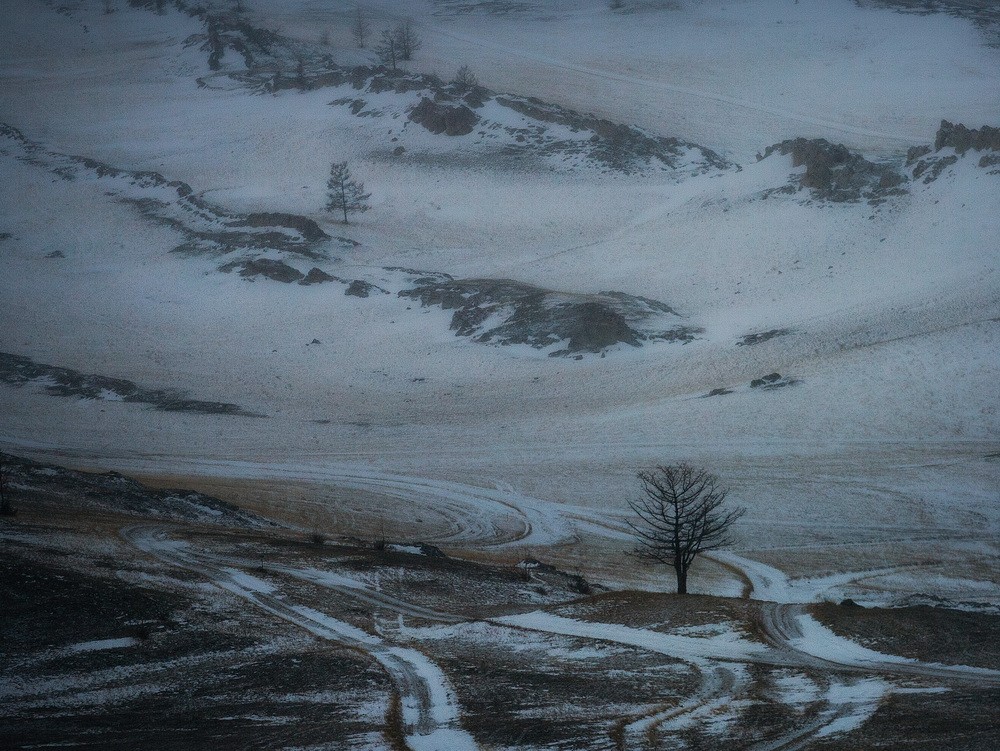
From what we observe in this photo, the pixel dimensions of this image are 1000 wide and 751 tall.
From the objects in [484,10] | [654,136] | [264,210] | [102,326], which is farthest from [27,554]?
[484,10]

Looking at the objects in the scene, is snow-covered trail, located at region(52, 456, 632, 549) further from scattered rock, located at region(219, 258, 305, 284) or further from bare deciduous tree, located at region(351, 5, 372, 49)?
bare deciduous tree, located at region(351, 5, 372, 49)

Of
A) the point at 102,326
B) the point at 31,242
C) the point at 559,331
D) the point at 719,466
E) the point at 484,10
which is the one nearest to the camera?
the point at 719,466

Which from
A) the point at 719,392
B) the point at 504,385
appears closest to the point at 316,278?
the point at 504,385

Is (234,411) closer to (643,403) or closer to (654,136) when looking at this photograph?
(643,403)

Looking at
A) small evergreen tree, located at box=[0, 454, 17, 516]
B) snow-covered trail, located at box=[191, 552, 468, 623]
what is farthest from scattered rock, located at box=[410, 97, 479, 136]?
snow-covered trail, located at box=[191, 552, 468, 623]

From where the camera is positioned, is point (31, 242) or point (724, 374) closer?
point (724, 374)

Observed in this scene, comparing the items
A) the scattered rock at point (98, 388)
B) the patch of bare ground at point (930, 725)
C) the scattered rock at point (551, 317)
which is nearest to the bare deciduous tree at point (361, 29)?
the scattered rock at point (551, 317)

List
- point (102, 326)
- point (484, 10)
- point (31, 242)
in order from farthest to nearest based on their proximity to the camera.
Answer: point (484, 10)
point (31, 242)
point (102, 326)

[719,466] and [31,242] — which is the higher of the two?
[31,242]
